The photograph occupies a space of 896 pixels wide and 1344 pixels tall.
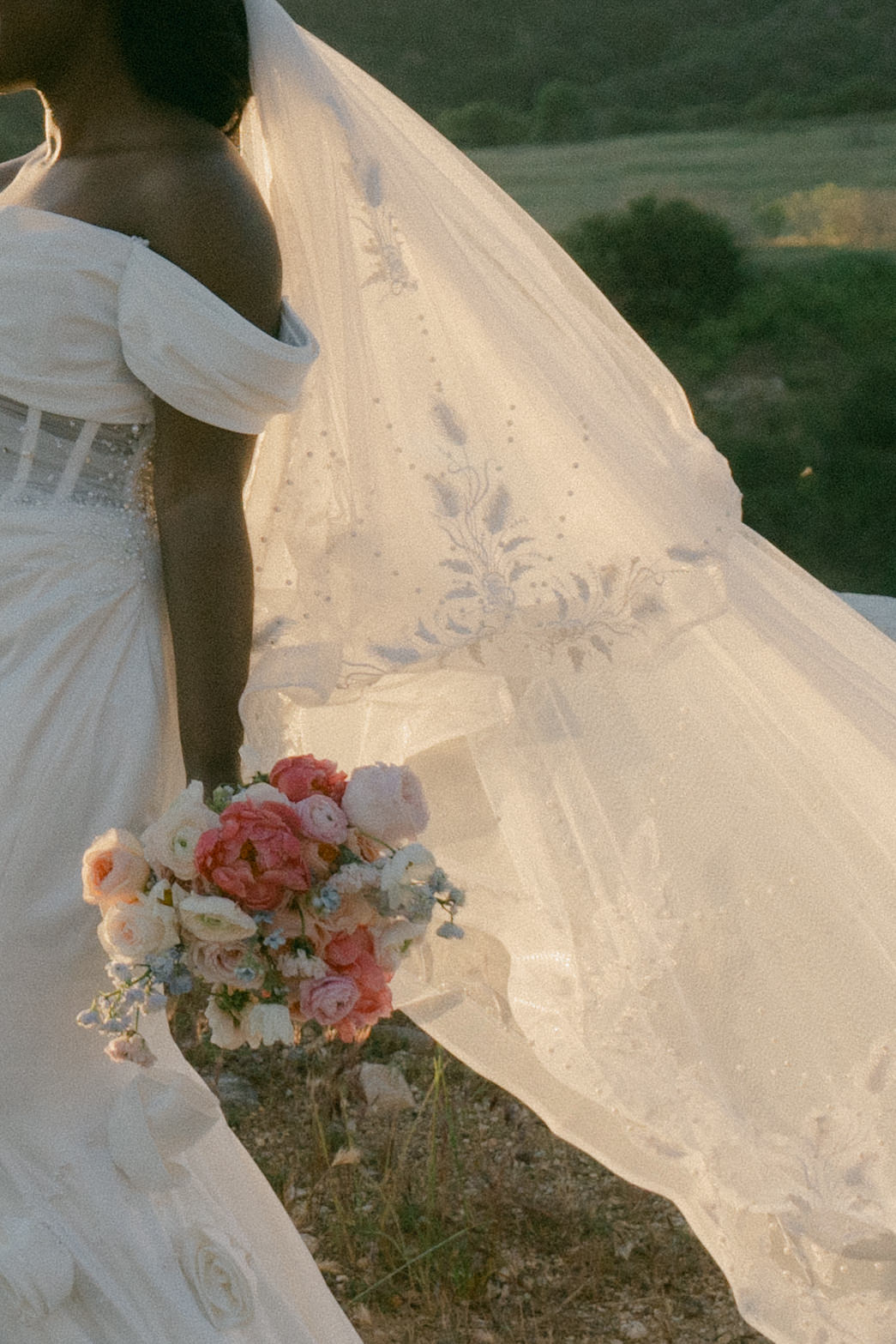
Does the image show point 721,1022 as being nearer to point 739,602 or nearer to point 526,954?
point 526,954

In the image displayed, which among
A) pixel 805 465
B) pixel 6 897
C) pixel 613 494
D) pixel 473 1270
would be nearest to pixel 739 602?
pixel 613 494

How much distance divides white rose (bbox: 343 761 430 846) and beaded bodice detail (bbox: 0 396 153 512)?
0.42 m

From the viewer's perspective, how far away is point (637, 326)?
6.25m

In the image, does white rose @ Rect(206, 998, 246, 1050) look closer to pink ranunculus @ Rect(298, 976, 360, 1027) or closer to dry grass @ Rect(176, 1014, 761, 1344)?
pink ranunculus @ Rect(298, 976, 360, 1027)

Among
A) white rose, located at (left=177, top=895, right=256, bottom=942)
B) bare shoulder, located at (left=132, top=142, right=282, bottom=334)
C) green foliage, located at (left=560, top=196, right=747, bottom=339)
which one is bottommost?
green foliage, located at (left=560, top=196, right=747, bottom=339)

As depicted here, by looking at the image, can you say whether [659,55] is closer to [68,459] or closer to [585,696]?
[585,696]

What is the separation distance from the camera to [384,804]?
129 cm

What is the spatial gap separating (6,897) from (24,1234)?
12.6 inches

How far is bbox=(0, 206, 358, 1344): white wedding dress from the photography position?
4.59 ft

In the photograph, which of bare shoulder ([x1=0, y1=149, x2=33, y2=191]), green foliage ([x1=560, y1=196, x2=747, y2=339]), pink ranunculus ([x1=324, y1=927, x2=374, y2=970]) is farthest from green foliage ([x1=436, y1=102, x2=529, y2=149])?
pink ranunculus ([x1=324, y1=927, x2=374, y2=970])

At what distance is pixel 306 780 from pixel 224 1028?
231 millimetres

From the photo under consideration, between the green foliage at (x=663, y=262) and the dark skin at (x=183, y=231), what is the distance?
190 inches

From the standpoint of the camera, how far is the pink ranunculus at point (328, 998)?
1.28 meters

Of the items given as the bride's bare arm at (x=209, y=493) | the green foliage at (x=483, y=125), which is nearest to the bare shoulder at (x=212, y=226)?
the bride's bare arm at (x=209, y=493)
